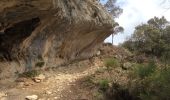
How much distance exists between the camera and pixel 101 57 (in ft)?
64.2

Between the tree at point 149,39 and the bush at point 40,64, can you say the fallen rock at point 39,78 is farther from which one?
the tree at point 149,39

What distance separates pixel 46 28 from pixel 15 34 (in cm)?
113

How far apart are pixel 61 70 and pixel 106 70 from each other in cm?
207

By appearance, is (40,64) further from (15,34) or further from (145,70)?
(145,70)

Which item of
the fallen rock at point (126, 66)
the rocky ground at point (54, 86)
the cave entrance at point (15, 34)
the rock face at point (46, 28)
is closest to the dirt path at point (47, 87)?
the rocky ground at point (54, 86)

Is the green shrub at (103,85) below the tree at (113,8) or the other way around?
below

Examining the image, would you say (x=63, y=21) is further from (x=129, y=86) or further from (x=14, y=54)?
(x=129, y=86)

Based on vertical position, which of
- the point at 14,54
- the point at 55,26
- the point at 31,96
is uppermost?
the point at 55,26

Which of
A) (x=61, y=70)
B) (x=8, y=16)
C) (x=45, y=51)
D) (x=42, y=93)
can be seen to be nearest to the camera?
(x=8, y=16)

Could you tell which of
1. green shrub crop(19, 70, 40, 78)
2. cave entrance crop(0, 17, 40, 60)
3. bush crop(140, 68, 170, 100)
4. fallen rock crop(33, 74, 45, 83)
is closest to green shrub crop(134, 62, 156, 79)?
bush crop(140, 68, 170, 100)

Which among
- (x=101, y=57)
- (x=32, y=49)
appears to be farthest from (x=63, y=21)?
(x=101, y=57)

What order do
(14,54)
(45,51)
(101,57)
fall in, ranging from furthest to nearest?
1. (101,57)
2. (45,51)
3. (14,54)

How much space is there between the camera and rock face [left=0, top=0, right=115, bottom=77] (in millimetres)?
11477

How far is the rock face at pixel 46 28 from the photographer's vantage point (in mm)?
11477
